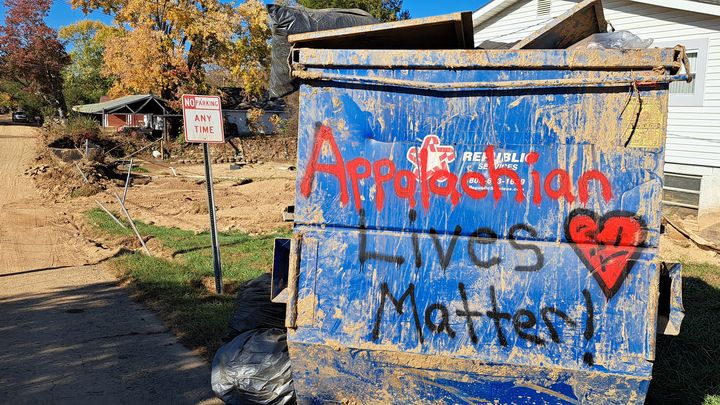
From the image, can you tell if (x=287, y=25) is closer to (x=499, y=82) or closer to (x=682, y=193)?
(x=499, y=82)

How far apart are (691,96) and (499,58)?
33.6 ft

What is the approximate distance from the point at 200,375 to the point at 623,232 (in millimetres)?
3457

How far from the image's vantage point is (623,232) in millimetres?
3184

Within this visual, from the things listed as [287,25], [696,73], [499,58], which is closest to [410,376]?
[499,58]

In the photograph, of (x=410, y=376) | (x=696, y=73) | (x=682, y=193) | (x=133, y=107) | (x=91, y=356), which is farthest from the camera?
(x=133, y=107)

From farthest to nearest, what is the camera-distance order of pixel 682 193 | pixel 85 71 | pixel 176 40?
1. pixel 85 71
2. pixel 176 40
3. pixel 682 193

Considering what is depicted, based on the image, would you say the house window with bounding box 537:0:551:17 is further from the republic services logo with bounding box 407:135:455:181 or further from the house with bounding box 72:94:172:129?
the house with bounding box 72:94:172:129

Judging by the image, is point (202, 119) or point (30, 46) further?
point (30, 46)

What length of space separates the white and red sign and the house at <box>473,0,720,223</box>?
20.5 ft

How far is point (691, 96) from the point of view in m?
11.7

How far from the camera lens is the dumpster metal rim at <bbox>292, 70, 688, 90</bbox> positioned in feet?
10.2

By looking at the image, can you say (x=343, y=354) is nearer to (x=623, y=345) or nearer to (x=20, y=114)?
(x=623, y=345)

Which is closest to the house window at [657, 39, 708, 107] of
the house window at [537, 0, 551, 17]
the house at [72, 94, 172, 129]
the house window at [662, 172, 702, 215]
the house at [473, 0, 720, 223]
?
the house at [473, 0, 720, 223]

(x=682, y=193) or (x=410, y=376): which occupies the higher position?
(x=682, y=193)
